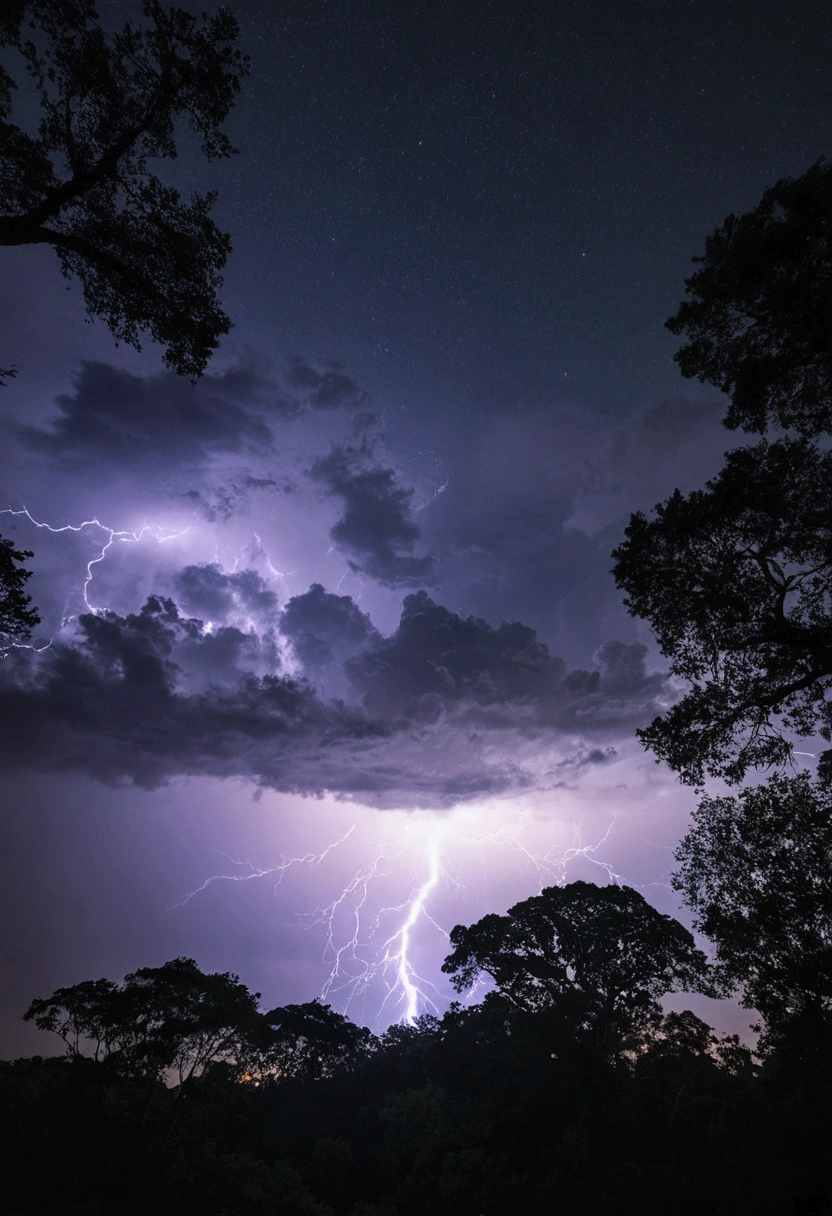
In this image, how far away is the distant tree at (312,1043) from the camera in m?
43.8

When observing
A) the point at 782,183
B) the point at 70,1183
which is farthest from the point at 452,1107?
the point at 782,183

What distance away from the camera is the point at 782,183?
812 centimetres

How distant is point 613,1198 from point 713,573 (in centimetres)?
2310

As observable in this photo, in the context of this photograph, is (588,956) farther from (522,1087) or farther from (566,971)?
(522,1087)

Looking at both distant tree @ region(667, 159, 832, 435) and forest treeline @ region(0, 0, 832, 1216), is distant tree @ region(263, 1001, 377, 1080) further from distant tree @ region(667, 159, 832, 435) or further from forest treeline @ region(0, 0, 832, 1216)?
distant tree @ region(667, 159, 832, 435)

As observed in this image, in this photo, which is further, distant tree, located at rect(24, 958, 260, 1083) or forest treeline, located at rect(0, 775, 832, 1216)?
distant tree, located at rect(24, 958, 260, 1083)

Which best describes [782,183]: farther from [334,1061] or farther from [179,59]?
[334,1061]

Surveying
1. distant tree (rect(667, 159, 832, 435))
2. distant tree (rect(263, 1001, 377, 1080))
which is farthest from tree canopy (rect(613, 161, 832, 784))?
distant tree (rect(263, 1001, 377, 1080))

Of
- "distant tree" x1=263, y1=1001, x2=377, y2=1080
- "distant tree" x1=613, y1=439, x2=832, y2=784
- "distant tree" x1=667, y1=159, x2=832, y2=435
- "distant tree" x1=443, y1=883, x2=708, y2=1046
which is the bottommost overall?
"distant tree" x1=263, y1=1001, x2=377, y2=1080

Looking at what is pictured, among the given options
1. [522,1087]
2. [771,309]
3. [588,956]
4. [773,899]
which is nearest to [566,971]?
[588,956]

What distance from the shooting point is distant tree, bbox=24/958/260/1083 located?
29.2m

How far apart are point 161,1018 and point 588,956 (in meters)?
26.7

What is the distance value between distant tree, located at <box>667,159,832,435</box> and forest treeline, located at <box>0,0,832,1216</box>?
0.04 metres

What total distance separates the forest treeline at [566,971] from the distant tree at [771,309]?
39 millimetres
